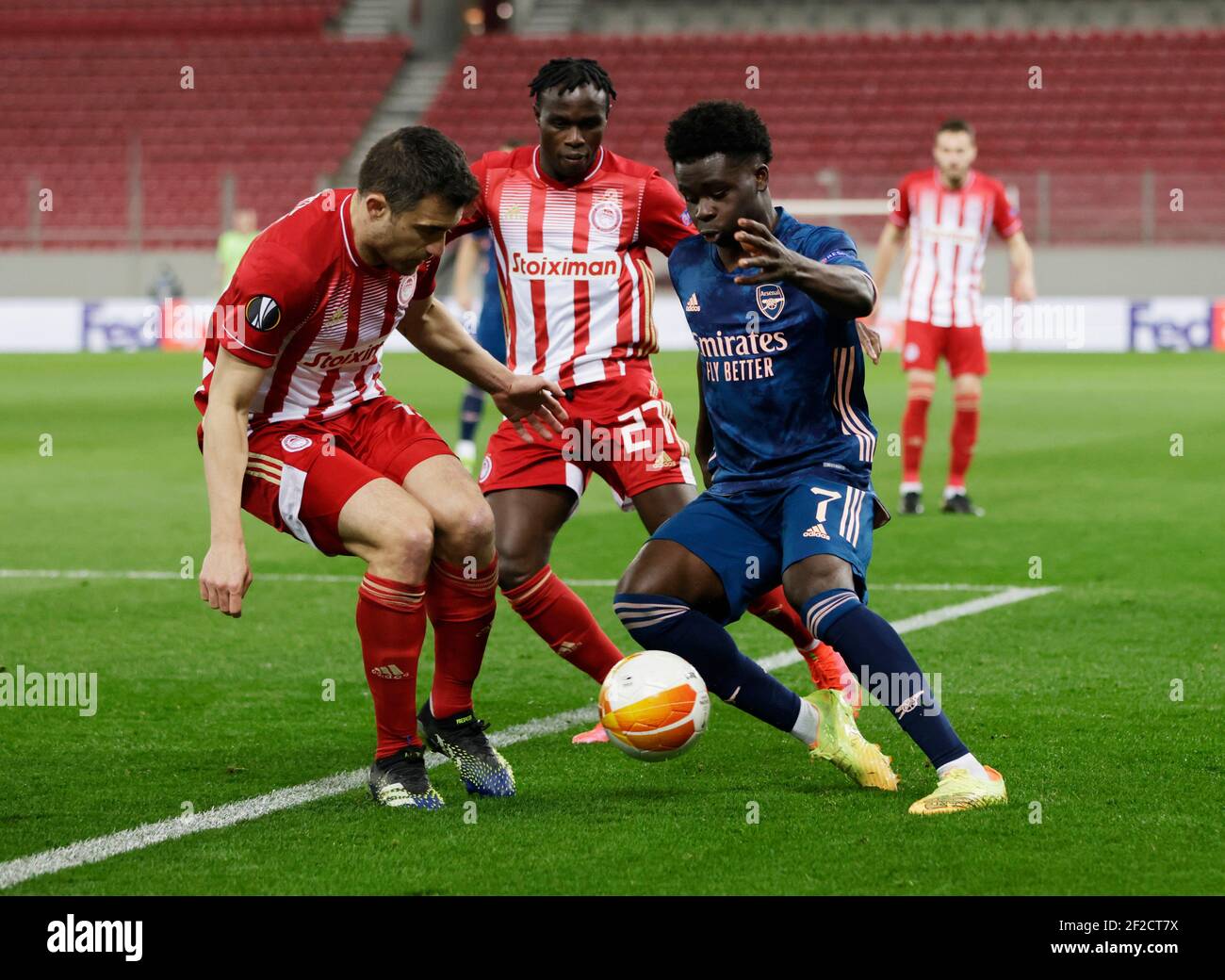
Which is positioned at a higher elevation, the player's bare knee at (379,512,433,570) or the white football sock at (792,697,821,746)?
the player's bare knee at (379,512,433,570)

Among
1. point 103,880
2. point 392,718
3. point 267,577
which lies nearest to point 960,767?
point 392,718

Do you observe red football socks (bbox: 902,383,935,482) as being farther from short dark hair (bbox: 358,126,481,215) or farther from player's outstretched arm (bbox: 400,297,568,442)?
short dark hair (bbox: 358,126,481,215)

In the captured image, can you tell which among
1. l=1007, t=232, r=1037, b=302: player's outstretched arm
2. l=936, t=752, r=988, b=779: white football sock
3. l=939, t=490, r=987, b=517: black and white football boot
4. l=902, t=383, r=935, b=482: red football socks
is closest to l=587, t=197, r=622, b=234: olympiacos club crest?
l=936, t=752, r=988, b=779: white football sock

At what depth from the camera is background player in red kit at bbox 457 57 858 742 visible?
18.9 feet

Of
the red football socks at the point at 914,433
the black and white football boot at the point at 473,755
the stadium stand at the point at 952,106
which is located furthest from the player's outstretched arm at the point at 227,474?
the stadium stand at the point at 952,106

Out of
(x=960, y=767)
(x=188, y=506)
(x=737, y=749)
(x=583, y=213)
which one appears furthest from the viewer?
(x=188, y=506)

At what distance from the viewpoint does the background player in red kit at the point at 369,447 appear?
460 centimetres

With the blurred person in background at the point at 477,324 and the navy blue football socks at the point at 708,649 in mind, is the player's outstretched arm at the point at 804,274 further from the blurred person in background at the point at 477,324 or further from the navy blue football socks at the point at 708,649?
the blurred person in background at the point at 477,324

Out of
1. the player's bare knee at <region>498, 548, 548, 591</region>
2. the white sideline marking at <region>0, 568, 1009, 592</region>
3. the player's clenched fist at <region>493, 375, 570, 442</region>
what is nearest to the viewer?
the player's clenched fist at <region>493, 375, 570, 442</region>

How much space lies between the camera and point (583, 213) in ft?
19.5

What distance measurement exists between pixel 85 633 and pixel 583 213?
9.18 ft

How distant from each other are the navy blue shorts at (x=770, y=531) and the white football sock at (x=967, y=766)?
52cm

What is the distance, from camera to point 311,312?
4.79 m
